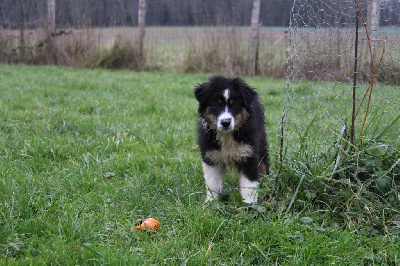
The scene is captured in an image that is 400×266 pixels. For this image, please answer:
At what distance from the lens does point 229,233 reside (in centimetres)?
272

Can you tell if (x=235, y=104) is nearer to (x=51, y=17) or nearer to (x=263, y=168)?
(x=263, y=168)

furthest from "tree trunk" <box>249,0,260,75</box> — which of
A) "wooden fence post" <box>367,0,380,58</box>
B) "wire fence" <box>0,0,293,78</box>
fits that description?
"wooden fence post" <box>367,0,380,58</box>

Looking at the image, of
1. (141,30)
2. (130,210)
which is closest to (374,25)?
(130,210)

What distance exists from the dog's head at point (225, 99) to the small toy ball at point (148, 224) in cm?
91

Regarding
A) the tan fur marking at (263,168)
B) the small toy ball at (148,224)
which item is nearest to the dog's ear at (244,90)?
the tan fur marking at (263,168)

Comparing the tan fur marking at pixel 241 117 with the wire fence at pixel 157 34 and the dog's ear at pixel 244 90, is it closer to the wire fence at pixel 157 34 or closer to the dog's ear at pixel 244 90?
the dog's ear at pixel 244 90

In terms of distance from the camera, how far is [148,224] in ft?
9.20

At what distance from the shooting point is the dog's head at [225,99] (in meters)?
3.38

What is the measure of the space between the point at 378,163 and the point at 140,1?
1121cm

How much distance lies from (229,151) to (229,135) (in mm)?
134

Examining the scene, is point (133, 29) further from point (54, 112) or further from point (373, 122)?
point (373, 122)

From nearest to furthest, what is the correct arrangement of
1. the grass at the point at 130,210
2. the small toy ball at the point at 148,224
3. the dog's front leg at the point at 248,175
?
the grass at the point at 130,210 → the small toy ball at the point at 148,224 → the dog's front leg at the point at 248,175

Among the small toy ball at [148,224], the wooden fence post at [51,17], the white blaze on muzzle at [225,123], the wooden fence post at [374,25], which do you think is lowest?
the small toy ball at [148,224]

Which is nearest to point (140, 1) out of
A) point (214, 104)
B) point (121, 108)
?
point (121, 108)
